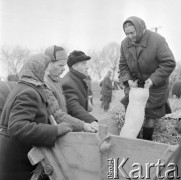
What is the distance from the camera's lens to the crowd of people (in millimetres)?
2197

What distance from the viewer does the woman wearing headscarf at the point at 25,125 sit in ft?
7.09

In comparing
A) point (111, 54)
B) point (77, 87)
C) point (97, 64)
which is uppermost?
point (77, 87)

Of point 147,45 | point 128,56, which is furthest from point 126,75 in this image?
point 147,45

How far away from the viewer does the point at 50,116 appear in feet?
8.43

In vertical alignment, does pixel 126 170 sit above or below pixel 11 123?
below

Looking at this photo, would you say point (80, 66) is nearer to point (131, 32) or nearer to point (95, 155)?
point (131, 32)

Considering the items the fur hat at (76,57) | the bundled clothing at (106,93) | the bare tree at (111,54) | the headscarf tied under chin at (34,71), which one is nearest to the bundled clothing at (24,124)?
the headscarf tied under chin at (34,71)

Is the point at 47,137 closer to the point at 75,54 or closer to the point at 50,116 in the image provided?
the point at 50,116

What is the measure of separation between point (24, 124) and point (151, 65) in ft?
5.75

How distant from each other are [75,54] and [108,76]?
9.22 m

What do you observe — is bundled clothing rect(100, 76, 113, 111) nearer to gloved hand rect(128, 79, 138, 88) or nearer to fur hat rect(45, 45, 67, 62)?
gloved hand rect(128, 79, 138, 88)

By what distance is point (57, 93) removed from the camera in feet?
9.81

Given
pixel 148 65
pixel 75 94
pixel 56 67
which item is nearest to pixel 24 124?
pixel 56 67

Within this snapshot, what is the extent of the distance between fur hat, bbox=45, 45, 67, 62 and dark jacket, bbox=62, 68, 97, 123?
1.13 ft
